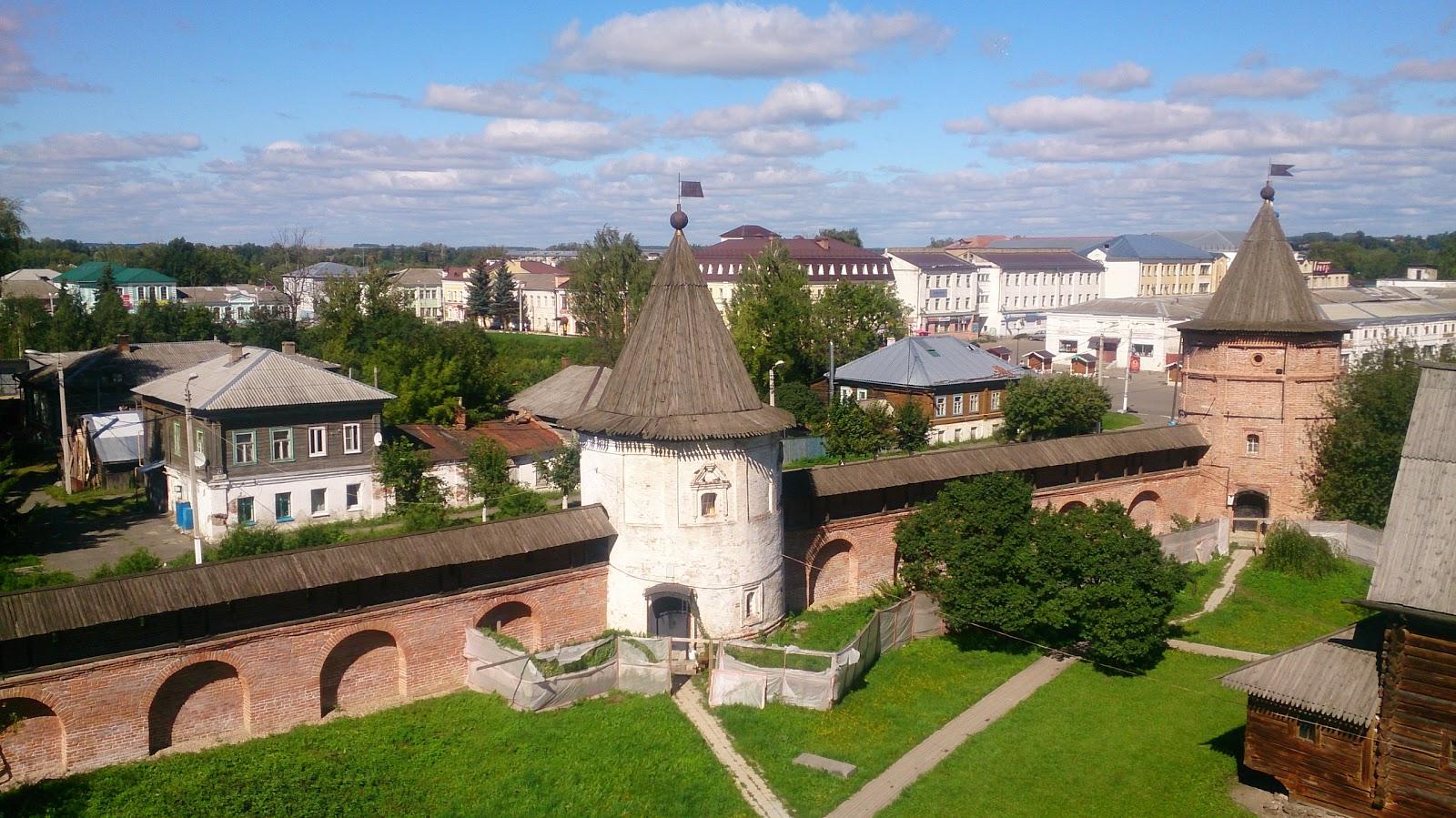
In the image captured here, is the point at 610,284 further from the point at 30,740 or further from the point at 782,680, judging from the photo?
the point at 30,740

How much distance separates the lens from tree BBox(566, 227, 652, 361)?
182ft

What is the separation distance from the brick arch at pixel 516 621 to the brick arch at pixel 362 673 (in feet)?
6.00

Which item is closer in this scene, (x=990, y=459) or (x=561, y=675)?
(x=561, y=675)

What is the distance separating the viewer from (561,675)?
62.0ft

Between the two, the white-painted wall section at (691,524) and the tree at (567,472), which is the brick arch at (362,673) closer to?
the white-painted wall section at (691,524)

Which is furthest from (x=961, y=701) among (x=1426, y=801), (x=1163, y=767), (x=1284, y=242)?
(x=1284, y=242)

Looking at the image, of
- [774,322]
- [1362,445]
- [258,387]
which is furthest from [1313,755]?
[774,322]

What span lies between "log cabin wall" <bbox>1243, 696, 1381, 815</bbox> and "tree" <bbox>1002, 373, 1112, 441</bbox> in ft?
72.4

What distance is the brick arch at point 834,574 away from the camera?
24.6 m

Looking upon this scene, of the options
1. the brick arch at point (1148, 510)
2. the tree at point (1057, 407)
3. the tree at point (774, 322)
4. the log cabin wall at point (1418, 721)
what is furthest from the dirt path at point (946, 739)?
the tree at point (774, 322)

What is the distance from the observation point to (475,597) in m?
19.9

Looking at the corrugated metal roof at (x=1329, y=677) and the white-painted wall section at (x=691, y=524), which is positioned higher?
the white-painted wall section at (x=691, y=524)

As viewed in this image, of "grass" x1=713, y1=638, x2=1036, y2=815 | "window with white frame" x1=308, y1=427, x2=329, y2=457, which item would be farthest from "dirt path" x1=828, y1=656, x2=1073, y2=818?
A: "window with white frame" x1=308, y1=427, x2=329, y2=457

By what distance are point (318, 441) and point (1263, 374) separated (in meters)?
27.4
